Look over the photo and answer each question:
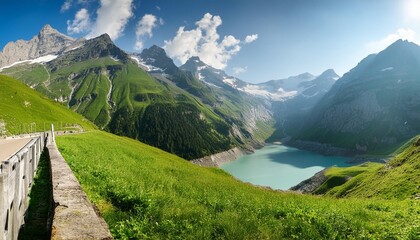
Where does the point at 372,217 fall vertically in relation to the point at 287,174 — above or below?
above

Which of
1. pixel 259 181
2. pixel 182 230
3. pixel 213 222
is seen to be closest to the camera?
pixel 182 230

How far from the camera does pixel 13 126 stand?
9000 cm

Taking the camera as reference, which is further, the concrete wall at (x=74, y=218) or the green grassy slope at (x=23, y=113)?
the green grassy slope at (x=23, y=113)

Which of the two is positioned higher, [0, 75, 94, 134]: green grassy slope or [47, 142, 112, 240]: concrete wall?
[0, 75, 94, 134]: green grassy slope

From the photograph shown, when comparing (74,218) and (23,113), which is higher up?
(23,113)

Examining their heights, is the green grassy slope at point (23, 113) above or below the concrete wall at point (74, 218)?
above

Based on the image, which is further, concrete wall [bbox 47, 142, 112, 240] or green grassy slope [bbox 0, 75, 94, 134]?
green grassy slope [bbox 0, 75, 94, 134]

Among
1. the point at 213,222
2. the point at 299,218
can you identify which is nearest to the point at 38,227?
the point at 213,222

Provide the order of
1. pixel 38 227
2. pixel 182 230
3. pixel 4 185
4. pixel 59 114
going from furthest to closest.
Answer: pixel 59 114
pixel 38 227
pixel 182 230
pixel 4 185

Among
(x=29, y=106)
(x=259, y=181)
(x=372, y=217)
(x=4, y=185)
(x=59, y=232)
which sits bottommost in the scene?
(x=259, y=181)

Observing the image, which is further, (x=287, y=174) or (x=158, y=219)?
(x=287, y=174)

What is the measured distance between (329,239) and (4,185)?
33.8 ft

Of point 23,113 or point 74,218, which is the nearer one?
point 74,218

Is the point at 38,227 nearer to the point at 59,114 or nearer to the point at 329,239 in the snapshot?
the point at 329,239
